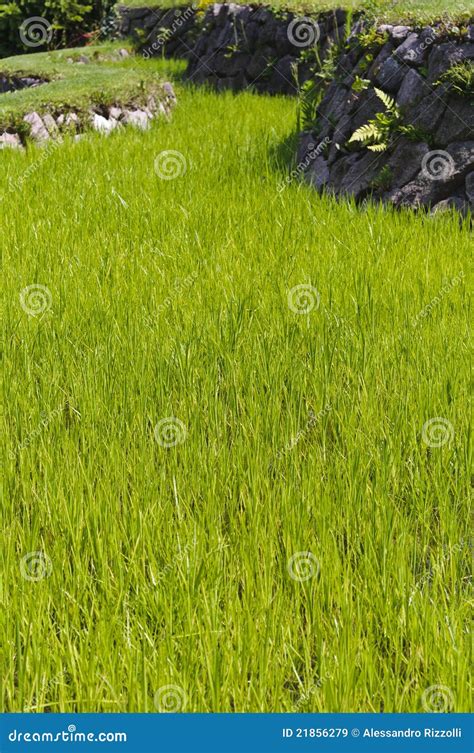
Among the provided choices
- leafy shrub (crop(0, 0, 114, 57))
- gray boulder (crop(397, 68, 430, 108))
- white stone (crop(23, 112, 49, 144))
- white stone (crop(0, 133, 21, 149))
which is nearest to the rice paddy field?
gray boulder (crop(397, 68, 430, 108))

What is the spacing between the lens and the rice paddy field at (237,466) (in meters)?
2.02

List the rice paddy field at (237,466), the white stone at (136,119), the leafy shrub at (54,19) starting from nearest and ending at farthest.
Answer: the rice paddy field at (237,466)
the white stone at (136,119)
the leafy shrub at (54,19)

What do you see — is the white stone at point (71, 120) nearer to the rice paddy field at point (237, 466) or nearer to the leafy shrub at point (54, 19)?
the rice paddy field at point (237, 466)

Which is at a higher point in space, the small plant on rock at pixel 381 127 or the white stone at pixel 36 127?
the white stone at pixel 36 127

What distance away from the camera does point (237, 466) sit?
2.83 meters

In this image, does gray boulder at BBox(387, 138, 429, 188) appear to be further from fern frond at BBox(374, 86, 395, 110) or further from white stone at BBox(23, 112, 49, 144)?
white stone at BBox(23, 112, 49, 144)

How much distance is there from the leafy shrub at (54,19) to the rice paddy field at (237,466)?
11208mm

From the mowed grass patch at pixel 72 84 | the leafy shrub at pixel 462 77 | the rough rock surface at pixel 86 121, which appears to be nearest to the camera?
the leafy shrub at pixel 462 77

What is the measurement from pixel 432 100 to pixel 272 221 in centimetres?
178

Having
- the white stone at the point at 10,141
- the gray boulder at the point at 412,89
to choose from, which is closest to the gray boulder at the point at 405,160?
the gray boulder at the point at 412,89

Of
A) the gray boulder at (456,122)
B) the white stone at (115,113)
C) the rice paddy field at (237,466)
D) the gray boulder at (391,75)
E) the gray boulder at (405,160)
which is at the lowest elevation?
the rice paddy field at (237,466)

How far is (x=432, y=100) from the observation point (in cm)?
619

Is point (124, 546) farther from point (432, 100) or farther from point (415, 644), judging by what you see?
point (432, 100)
